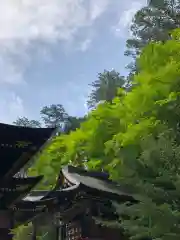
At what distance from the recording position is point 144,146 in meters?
14.7

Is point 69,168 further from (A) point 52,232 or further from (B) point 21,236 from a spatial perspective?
(B) point 21,236

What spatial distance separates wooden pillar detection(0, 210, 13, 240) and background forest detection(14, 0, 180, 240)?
3948 mm

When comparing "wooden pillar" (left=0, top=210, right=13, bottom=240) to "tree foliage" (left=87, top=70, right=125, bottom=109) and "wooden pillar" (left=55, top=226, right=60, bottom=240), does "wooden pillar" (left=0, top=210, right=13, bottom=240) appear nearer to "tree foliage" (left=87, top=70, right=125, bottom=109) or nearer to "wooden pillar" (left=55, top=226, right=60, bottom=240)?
"wooden pillar" (left=55, top=226, right=60, bottom=240)

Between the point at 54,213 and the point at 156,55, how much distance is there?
8313 mm

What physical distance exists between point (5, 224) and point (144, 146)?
5736 millimetres

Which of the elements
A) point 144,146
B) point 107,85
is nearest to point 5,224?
point 144,146

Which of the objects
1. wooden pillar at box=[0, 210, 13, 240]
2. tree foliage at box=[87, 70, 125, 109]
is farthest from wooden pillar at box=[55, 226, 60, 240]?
tree foliage at box=[87, 70, 125, 109]

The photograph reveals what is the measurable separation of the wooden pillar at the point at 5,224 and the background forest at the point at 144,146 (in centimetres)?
395

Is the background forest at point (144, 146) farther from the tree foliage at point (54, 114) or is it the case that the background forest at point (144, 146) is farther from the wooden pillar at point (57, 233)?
the tree foliage at point (54, 114)

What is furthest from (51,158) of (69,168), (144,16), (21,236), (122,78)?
(122,78)

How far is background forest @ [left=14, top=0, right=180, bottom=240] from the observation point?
13164 mm

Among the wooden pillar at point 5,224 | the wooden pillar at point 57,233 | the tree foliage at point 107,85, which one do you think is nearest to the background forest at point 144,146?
the wooden pillar at point 57,233

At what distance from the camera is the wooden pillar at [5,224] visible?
10802mm

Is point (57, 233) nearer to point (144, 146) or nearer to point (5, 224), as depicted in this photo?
point (144, 146)
